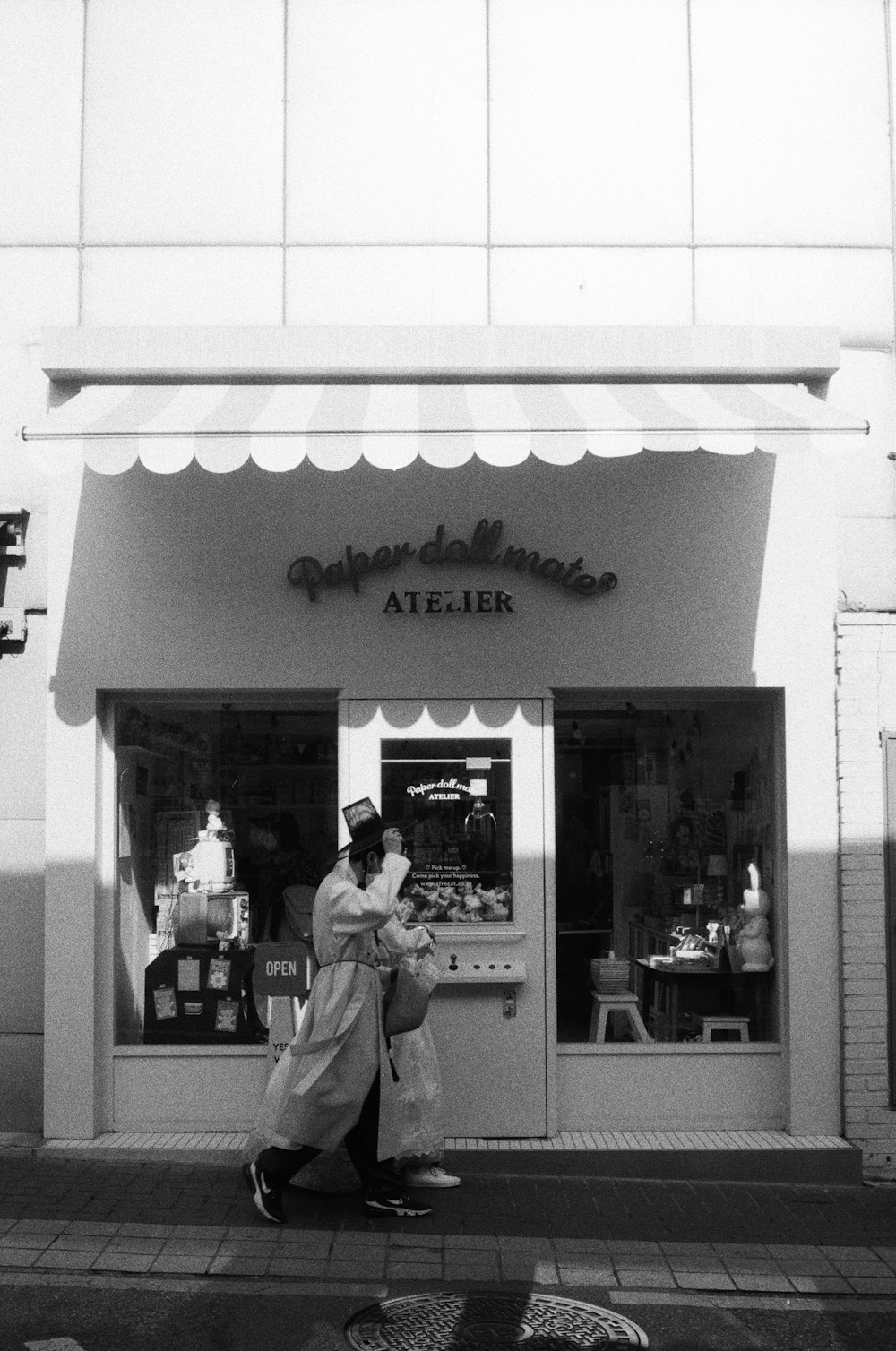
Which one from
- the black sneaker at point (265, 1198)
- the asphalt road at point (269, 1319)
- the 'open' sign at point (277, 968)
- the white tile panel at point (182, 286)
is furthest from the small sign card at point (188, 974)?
the white tile panel at point (182, 286)

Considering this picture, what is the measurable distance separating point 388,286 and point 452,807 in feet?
9.81

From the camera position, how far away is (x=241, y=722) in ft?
26.8

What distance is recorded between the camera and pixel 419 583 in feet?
25.7

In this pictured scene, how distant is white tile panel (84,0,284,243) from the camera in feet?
27.2

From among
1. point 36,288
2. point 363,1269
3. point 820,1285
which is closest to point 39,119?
point 36,288

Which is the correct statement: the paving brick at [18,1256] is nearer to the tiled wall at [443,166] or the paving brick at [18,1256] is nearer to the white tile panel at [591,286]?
the tiled wall at [443,166]

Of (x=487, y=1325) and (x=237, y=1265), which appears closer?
(x=487, y=1325)

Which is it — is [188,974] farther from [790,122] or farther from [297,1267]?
[790,122]

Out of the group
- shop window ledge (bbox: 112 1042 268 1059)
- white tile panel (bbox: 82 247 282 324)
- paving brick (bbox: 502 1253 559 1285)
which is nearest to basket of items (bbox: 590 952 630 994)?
shop window ledge (bbox: 112 1042 268 1059)

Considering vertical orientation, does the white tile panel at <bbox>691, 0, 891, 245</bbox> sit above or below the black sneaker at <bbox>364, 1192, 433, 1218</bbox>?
above

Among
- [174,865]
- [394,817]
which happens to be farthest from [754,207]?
[174,865]

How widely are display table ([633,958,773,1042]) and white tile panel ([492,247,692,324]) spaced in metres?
3.69

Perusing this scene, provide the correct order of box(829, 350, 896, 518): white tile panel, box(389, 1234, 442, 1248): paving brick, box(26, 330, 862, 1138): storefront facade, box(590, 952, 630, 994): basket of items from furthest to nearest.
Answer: box(590, 952, 630, 994): basket of items
box(829, 350, 896, 518): white tile panel
box(26, 330, 862, 1138): storefront facade
box(389, 1234, 442, 1248): paving brick

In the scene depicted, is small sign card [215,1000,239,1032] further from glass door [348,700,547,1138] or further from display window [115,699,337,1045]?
glass door [348,700,547,1138]
